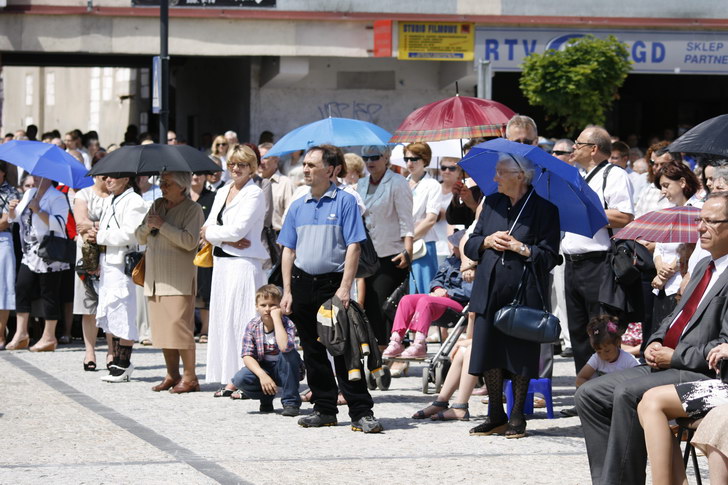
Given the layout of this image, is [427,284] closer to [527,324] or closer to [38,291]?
[527,324]

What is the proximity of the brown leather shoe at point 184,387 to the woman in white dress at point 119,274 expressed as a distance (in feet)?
2.69

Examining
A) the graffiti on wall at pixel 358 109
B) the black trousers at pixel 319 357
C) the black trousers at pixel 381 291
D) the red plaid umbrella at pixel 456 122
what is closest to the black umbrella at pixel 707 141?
the black trousers at pixel 319 357

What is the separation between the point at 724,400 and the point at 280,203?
8.29 m

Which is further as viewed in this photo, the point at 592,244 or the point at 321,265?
the point at 592,244

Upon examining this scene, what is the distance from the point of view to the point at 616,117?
98.0 ft

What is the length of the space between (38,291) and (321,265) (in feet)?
19.6

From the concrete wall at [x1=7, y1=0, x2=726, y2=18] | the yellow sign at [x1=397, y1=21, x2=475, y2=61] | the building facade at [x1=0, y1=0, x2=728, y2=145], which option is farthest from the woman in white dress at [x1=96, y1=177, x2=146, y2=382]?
the yellow sign at [x1=397, y1=21, x2=475, y2=61]

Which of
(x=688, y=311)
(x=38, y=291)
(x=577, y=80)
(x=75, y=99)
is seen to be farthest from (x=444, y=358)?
Result: (x=75, y=99)

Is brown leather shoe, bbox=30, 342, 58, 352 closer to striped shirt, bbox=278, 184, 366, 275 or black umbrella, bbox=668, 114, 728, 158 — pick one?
striped shirt, bbox=278, 184, 366, 275

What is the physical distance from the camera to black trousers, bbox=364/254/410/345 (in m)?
10.9

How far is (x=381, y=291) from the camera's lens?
10906 millimetres

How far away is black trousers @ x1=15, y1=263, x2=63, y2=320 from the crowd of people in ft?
3.37

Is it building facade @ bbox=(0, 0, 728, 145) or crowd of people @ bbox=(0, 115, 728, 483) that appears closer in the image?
crowd of people @ bbox=(0, 115, 728, 483)

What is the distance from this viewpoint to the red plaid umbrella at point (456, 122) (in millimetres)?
11203
